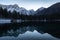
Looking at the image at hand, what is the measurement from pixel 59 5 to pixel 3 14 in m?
69.0

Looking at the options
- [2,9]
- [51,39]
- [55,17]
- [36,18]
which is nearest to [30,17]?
[36,18]

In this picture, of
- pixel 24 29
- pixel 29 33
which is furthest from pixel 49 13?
pixel 29 33

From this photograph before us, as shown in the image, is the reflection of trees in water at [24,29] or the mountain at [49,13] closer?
the reflection of trees in water at [24,29]

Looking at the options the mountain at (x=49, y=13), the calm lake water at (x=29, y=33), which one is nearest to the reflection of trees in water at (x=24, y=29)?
the calm lake water at (x=29, y=33)

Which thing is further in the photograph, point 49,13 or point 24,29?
point 49,13

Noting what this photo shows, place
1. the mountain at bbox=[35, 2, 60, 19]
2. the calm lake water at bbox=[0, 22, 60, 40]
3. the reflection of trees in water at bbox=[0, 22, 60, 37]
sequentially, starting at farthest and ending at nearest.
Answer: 1. the mountain at bbox=[35, 2, 60, 19]
2. the reflection of trees in water at bbox=[0, 22, 60, 37]
3. the calm lake water at bbox=[0, 22, 60, 40]

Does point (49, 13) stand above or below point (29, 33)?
above

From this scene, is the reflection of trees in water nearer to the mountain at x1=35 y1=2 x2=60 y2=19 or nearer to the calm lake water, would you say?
the calm lake water

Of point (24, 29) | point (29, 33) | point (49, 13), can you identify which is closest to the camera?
point (29, 33)

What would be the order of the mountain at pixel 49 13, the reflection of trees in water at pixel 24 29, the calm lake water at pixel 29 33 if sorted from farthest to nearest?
the mountain at pixel 49 13 → the reflection of trees in water at pixel 24 29 → the calm lake water at pixel 29 33

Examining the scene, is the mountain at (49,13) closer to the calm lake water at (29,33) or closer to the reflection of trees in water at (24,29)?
the reflection of trees in water at (24,29)

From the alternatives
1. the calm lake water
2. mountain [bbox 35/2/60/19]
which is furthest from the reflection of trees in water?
mountain [bbox 35/2/60/19]

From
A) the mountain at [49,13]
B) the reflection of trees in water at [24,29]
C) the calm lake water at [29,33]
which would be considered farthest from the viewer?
the mountain at [49,13]

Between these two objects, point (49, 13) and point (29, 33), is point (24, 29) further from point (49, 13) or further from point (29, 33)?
point (49, 13)
